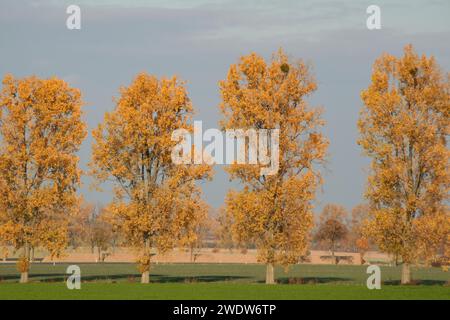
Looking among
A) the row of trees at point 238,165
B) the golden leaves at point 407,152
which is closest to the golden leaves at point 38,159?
the row of trees at point 238,165

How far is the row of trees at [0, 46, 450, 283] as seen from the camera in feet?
184

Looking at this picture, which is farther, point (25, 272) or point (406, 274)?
point (406, 274)

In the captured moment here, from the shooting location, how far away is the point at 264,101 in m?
56.1

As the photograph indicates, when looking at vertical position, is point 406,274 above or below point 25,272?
below

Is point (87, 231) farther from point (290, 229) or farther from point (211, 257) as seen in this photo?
point (290, 229)

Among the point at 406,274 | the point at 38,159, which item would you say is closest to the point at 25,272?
the point at 38,159

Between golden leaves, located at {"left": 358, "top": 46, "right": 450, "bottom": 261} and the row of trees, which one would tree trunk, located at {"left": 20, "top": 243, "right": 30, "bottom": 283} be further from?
golden leaves, located at {"left": 358, "top": 46, "right": 450, "bottom": 261}

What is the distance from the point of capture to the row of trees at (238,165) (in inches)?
2206

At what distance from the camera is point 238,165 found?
183ft

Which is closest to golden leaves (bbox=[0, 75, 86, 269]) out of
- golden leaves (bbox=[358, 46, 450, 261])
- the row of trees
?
the row of trees

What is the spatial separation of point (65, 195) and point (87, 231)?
85.2 metres

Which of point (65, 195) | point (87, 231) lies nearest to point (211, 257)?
point (87, 231)

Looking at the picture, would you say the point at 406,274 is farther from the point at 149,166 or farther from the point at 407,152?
the point at 149,166

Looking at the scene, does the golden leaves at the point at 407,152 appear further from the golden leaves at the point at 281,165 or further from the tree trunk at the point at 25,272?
the tree trunk at the point at 25,272
